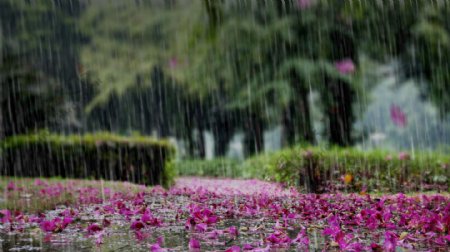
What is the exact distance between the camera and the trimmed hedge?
11414 mm

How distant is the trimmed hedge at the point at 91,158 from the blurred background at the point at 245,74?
244 cm

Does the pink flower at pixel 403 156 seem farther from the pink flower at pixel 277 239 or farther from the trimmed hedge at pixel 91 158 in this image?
the pink flower at pixel 277 239

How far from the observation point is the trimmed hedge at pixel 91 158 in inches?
449

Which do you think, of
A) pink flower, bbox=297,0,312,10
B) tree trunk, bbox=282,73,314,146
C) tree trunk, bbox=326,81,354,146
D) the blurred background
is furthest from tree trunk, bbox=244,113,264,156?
pink flower, bbox=297,0,312,10

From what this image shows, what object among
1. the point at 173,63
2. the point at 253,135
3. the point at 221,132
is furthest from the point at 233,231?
the point at 221,132

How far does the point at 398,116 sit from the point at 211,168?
749 cm

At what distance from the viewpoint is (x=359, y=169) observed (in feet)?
33.1

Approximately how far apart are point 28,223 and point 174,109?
734 inches

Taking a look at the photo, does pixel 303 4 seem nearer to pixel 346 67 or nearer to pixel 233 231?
pixel 346 67

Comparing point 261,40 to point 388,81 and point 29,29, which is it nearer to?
point 388,81

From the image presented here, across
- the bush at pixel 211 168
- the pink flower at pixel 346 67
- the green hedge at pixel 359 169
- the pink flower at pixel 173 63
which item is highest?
the pink flower at pixel 173 63

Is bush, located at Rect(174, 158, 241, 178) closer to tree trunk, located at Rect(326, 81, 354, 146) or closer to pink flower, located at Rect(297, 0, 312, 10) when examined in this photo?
tree trunk, located at Rect(326, 81, 354, 146)

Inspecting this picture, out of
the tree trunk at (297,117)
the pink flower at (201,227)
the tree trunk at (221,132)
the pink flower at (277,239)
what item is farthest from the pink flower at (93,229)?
the tree trunk at (221,132)

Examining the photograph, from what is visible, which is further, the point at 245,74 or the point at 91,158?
the point at 245,74
